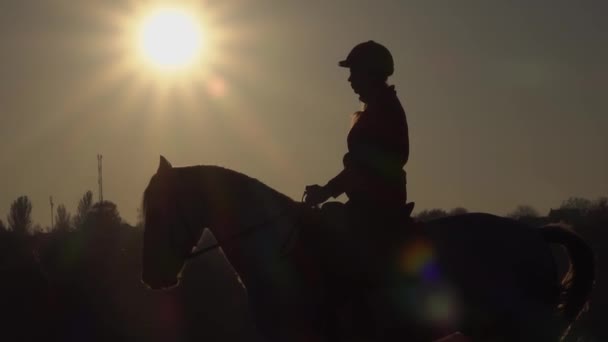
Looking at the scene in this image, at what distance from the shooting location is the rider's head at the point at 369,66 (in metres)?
9.98

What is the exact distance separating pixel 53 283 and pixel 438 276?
1814 cm

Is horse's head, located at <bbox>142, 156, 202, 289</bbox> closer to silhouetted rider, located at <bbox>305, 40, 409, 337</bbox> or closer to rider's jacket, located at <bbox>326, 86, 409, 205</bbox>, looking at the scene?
silhouetted rider, located at <bbox>305, 40, 409, 337</bbox>

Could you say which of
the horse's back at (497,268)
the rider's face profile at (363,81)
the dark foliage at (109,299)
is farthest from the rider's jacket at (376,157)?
the dark foliage at (109,299)

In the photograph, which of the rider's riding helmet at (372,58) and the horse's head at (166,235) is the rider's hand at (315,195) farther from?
the rider's riding helmet at (372,58)

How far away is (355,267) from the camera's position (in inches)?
383

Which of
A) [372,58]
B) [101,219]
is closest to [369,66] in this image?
[372,58]

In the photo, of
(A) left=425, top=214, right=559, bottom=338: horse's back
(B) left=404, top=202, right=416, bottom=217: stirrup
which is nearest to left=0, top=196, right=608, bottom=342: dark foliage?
(A) left=425, top=214, right=559, bottom=338: horse's back

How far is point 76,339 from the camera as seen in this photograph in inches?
965

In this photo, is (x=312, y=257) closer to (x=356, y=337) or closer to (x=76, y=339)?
(x=356, y=337)

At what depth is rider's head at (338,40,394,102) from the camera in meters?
9.98

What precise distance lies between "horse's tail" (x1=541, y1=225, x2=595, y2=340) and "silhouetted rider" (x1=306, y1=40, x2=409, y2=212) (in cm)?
212

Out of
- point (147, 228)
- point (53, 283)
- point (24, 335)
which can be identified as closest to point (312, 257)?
point (147, 228)

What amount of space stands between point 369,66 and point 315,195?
139 centimetres

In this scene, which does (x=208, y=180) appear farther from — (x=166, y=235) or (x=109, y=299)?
(x=109, y=299)
